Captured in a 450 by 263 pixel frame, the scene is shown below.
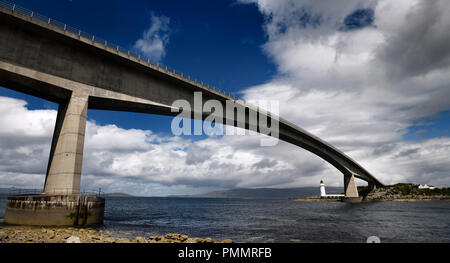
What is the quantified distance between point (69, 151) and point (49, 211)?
16.7ft

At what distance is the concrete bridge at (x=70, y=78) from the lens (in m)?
20.4

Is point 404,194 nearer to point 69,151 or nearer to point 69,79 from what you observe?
point 69,151

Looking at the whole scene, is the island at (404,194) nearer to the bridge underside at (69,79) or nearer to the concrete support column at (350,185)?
the concrete support column at (350,185)

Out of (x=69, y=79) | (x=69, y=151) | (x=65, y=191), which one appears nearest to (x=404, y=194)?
(x=65, y=191)

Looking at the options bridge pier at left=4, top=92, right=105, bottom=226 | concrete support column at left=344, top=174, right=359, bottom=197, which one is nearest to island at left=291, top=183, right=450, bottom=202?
concrete support column at left=344, top=174, right=359, bottom=197

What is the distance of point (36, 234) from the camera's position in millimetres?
15070

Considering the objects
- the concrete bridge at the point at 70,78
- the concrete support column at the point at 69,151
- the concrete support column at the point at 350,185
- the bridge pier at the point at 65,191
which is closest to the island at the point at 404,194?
the concrete support column at the point at 350,185

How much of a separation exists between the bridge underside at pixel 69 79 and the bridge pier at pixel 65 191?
0.08 m

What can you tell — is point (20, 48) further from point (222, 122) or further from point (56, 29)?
point (222, 122)

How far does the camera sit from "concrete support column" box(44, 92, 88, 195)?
21020 mm

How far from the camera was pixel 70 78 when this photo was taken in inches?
905
